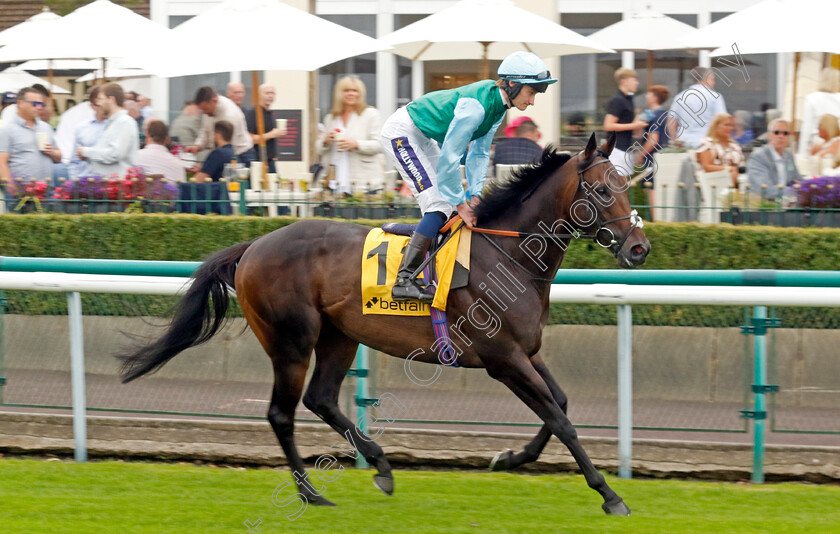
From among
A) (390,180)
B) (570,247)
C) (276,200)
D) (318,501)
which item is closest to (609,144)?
(318,501)

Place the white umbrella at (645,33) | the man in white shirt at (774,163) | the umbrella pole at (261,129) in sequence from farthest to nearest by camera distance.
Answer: the white umbrella at (645,33) → the umbrella pole at (261,129) → the man in white shirt at (774,163)

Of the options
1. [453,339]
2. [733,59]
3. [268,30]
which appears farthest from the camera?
[733,59]

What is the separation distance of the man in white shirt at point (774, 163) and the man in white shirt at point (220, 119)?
425 cm

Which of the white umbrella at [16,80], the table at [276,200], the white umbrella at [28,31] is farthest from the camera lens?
the white umbrella at [16,80]

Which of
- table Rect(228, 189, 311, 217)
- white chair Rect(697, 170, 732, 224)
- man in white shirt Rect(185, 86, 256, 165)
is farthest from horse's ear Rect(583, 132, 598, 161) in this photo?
man in white shirt Rect(185, 86, 256, 165)

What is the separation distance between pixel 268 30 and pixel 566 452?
17.2 feet

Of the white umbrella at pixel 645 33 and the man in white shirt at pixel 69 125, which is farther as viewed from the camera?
the white umbrella at pixel 645 33

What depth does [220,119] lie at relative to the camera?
371 inches

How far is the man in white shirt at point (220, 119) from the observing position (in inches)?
371

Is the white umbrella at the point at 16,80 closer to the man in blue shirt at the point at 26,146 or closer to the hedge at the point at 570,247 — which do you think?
the man in blue shirt at the point at 26,146

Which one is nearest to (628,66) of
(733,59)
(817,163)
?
(733,59)

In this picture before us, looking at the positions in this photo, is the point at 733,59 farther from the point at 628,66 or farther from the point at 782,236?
the point at 782,236

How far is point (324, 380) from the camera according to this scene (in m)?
5.01

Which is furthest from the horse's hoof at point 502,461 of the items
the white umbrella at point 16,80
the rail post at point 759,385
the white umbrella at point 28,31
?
the white umbrella at point 16,80
